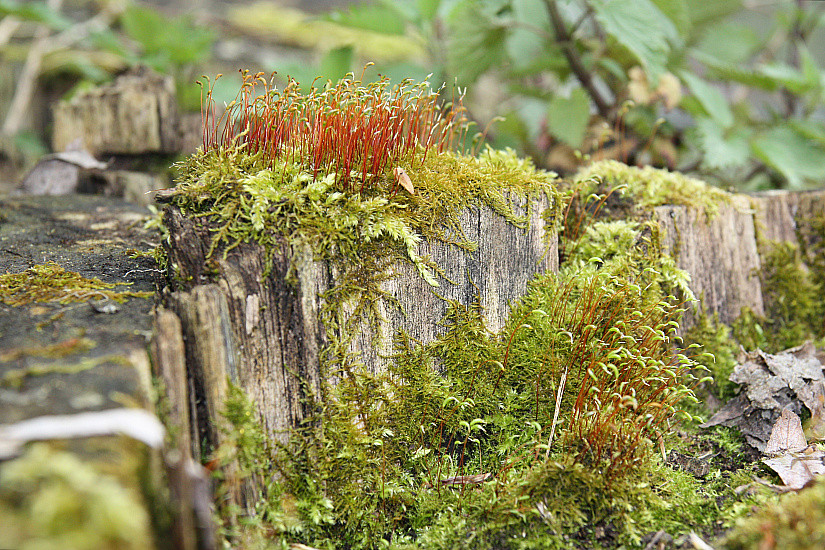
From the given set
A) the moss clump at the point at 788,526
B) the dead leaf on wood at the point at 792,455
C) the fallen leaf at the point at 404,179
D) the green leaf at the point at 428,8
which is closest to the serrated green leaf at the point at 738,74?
the green leaf at the point at 428,8

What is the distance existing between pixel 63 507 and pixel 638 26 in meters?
3.65

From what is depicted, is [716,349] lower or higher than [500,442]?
higher

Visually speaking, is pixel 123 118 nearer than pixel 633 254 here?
No

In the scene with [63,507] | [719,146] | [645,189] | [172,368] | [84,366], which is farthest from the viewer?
[719,146]

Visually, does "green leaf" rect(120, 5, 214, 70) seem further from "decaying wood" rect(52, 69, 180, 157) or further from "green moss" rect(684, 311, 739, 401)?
"green moss" rect(684, 311, 739, 401)

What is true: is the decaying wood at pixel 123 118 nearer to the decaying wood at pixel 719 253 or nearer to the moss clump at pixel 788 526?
the decaying wood at pixel 719 253

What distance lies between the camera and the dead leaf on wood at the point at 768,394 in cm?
243

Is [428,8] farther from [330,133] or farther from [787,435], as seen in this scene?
[787,435]

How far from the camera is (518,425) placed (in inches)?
94.1

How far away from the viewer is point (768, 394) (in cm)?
248

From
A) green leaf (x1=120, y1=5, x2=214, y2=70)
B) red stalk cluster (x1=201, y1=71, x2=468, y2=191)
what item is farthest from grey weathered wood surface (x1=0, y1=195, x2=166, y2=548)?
green leaf (x1=120, y1=5, x2=214, y2=70)

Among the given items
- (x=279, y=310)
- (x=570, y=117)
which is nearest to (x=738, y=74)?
(x=570, y=117)

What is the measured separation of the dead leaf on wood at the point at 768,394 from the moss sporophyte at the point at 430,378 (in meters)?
0.30

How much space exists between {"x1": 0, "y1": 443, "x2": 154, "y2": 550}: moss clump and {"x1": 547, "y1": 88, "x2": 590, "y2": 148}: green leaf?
3537mm
